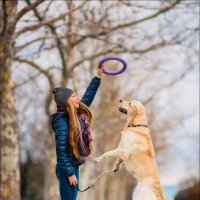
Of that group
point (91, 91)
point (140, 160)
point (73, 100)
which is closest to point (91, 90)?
point (91, 91)

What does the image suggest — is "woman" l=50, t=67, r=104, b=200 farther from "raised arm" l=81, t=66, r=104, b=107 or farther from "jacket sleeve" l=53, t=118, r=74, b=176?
"raised arm" l=81, t=66, r=104, b=107

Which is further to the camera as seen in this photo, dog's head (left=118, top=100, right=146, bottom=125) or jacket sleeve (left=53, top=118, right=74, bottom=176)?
dog's head (left=118, top=100, right=146, bottom=125)

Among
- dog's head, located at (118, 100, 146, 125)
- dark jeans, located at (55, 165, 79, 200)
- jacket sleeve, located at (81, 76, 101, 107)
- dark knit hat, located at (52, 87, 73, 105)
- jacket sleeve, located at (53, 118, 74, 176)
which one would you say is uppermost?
jacket sleeve, located at (81, 76, 101, 107)

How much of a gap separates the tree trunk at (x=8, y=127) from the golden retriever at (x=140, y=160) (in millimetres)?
7836

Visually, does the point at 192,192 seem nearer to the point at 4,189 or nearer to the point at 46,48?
the point at 46,48

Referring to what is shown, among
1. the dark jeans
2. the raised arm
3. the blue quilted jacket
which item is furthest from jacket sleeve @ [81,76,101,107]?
the dark jeans

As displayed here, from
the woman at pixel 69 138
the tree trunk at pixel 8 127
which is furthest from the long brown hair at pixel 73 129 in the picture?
the tree trunk at pixel 8 127

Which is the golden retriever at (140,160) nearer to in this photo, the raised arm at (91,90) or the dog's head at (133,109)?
the dog's head at (133,109)

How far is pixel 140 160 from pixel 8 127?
8365mm

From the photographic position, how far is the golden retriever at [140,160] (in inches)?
282

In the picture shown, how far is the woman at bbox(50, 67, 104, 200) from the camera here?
23.2 feet

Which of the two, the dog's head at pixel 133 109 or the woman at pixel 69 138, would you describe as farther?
the dog's head at pixel 133 109

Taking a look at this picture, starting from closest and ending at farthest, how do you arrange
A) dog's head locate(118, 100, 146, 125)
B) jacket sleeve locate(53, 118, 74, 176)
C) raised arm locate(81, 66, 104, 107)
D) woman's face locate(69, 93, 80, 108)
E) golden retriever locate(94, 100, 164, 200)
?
1. jacket sleeve locate(53, 118, 74, 176)
2. golden retriever locate(94, 100, 164, 200)
3. woman's face locate(69, 93, 80, 108)
4. dog's head locate(118, 100, 146, 125)
5. raised arm locate(81, 66, 104, 107)

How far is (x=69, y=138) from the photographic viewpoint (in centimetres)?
709
